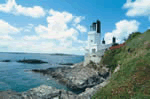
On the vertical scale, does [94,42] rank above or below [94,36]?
below

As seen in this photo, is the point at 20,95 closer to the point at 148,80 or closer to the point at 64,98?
the point at 64,98

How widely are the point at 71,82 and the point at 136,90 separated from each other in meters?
15.6

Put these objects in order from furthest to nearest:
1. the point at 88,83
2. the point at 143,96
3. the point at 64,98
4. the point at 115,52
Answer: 1. the point at 115,52
2. the point at 88,83
3. the point at 64,98
4. the point at 143,96

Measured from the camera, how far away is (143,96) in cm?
762

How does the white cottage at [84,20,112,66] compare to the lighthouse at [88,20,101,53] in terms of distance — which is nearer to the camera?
the white cottage at [84,20,112,66]

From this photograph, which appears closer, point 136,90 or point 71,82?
point 136,90

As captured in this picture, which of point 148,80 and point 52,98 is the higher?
point 148,80

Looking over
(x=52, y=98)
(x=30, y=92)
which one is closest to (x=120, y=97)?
(x=52, y=98)

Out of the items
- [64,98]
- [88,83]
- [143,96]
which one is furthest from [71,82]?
[143,96]

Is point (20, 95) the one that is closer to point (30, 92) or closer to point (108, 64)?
point (30, 92)

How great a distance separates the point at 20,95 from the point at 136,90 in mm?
10085

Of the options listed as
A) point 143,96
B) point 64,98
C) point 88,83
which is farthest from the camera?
point 88,83

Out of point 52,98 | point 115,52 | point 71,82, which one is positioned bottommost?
point 71,82

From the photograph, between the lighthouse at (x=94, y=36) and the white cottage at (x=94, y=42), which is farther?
the lighthouse at (x=94, y=36)
